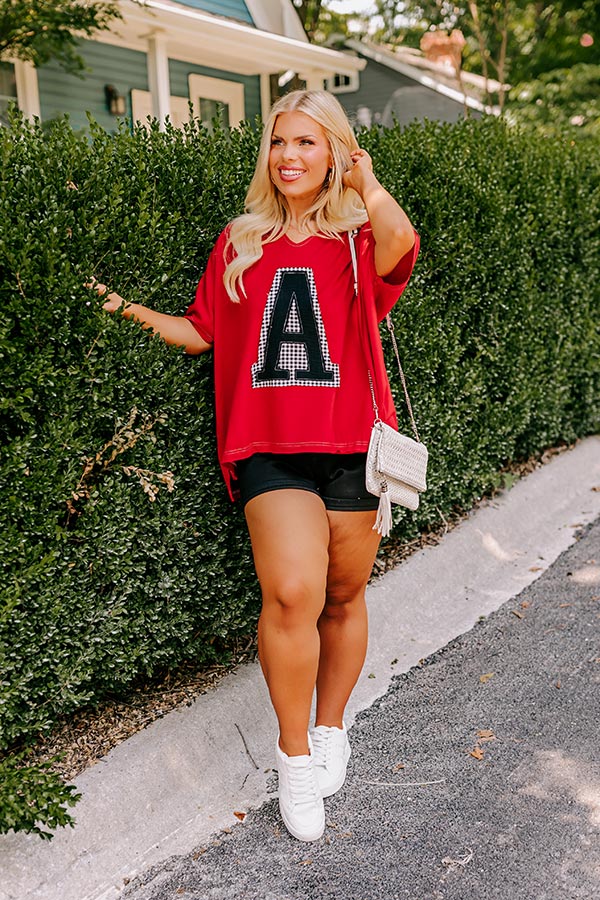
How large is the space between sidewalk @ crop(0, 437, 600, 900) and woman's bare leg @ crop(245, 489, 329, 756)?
474 mm

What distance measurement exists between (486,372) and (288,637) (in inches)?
112

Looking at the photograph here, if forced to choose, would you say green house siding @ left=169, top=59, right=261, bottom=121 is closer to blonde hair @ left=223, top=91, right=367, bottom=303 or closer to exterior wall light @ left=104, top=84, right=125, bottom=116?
exterior wall light @ left=104, top=84, right=125, bottom=116

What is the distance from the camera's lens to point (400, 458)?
294 cm

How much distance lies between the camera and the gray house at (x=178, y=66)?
391 inches

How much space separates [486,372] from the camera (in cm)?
518

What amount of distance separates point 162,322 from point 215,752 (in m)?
1.55

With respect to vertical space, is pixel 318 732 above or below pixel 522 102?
below

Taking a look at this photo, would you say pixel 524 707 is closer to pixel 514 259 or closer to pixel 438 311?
pixel 438 311

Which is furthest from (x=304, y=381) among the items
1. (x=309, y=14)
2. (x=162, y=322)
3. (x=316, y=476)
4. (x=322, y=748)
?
(x=309, y=14)

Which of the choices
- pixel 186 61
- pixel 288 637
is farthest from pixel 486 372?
pixel 186 61

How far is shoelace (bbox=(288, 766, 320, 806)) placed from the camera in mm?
2797

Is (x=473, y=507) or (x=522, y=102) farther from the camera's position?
(x=522, y=102)

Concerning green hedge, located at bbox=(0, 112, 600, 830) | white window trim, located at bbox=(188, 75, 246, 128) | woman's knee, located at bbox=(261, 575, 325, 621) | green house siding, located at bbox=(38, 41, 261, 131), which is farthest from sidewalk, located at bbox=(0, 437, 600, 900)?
white window trim, located at bbox=(188, 75, 246, 128)

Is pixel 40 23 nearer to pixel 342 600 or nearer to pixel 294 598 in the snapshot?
pixel 342 600
